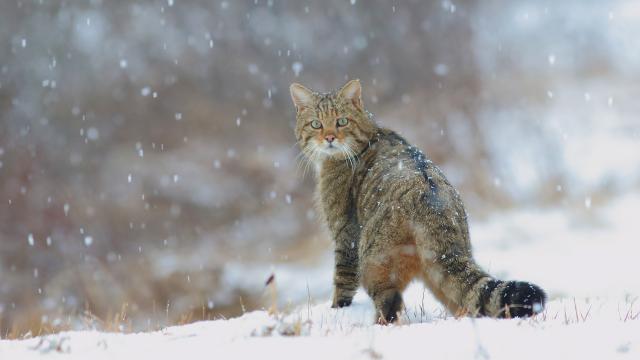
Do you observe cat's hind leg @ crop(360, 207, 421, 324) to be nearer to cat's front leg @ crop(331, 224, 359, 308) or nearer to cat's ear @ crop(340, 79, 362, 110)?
cat's front leg @ crop(331, 224, 359, 308)

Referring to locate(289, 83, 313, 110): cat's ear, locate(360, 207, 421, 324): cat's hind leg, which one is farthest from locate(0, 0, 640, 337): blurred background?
locate(360, 207, 421, 324): cat's hind leg

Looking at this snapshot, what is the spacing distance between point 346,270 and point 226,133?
1106 cm

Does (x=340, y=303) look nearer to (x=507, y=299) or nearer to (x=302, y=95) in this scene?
(x=507, y=299)

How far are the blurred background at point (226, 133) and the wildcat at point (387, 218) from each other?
5.51 metres

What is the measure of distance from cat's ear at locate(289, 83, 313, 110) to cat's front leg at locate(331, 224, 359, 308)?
1.27 metres

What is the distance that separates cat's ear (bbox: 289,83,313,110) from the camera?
6.19m

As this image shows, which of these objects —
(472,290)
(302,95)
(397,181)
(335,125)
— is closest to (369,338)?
(472,290)

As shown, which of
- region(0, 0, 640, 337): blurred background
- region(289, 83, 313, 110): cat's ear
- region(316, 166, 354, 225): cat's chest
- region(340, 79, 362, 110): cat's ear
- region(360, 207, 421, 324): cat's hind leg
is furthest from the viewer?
region(0, 0, 640, 337): blurred background

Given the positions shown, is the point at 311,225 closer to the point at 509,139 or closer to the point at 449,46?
the point at 509,139

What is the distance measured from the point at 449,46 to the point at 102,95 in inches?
329

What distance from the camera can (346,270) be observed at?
212 inches

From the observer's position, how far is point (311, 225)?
14.4 m

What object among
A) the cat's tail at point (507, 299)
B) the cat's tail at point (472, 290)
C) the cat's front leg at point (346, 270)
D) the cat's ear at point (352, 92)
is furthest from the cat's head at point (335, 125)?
the cat's tail at point (507, 299)

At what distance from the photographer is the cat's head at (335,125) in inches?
230
